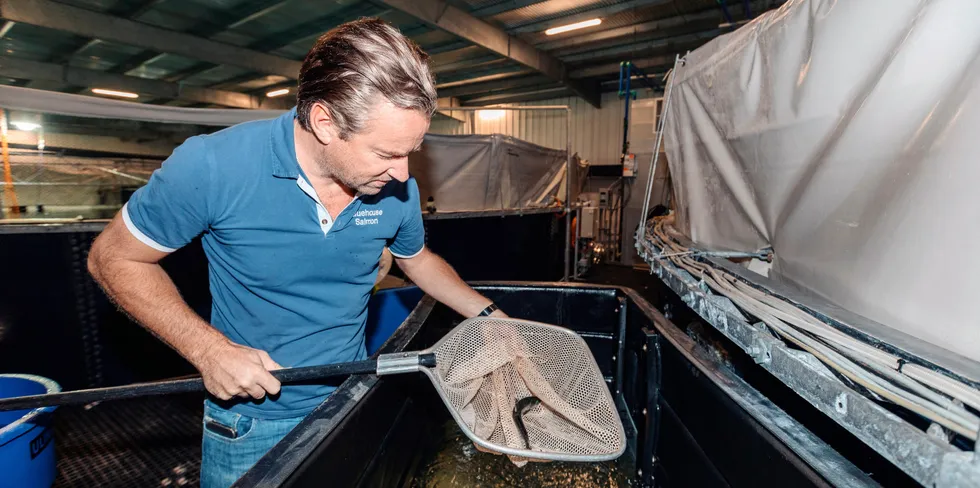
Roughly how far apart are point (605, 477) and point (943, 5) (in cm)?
190

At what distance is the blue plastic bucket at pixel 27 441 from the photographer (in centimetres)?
164

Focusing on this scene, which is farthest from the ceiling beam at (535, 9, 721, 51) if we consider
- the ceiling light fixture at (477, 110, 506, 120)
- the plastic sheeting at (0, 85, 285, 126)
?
the plastic sheeting at (0, 85, 285, 126)

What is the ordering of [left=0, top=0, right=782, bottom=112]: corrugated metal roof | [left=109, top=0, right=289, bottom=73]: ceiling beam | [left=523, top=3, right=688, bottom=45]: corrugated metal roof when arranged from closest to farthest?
[left=109, top=0, right=289, bottom=73]: ceiling beam, [left=0, top=0, right=782, bottom=112]: corrugated metal roof, [left=523, top=3, right=688, bottom=45]: corrugated metal roof

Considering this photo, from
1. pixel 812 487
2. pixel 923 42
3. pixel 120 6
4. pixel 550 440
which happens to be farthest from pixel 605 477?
pixel 120 6

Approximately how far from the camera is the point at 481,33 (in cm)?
739

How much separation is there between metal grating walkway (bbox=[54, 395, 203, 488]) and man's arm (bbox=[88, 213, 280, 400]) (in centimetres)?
152

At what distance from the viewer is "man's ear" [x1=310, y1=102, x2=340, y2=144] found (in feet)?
3.85

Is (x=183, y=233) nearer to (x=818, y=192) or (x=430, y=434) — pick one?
(x=430, y=434)

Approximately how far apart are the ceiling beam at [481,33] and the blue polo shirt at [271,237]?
209 inches

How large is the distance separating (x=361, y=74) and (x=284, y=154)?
35 cm

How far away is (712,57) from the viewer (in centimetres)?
222

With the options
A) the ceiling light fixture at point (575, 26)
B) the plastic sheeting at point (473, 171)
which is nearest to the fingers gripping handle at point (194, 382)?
the plastic sheeting at point (473, 171)

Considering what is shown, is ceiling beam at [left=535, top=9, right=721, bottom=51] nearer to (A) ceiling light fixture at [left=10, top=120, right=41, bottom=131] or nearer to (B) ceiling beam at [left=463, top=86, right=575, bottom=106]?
(B) ceiling beam at [left=463, top=86, right=575, bottom=106]

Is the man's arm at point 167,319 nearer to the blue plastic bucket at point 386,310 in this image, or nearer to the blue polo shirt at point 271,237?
the blue polo shirt at point 271,237
